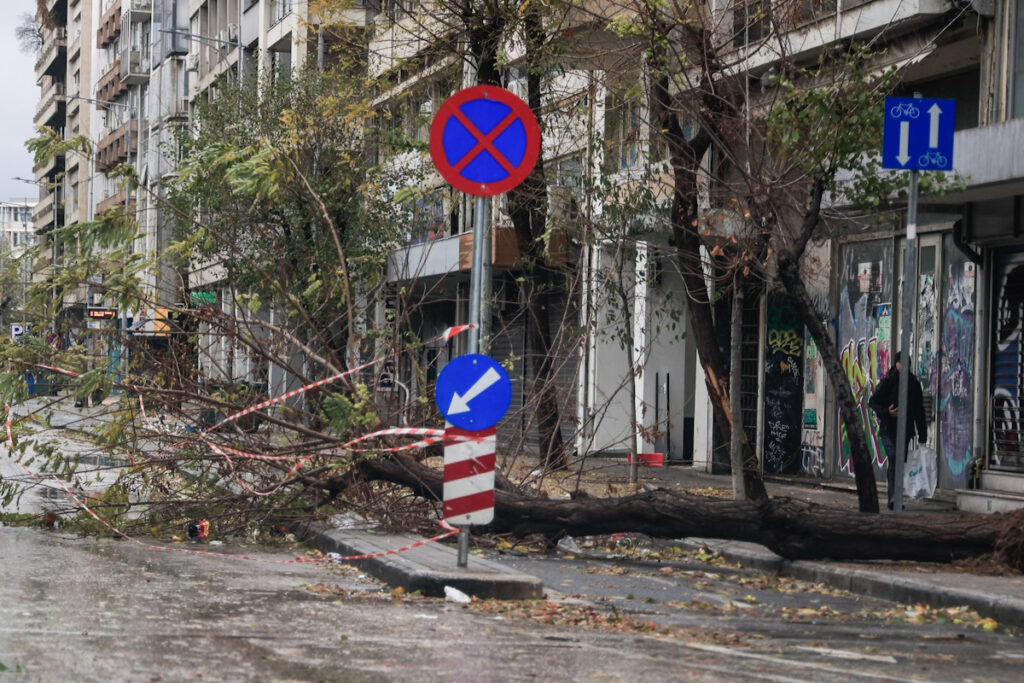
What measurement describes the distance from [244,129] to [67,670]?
96.6ft

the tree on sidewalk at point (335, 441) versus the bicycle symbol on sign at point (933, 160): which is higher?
the bicycle symbol on sign at point (933, 160)

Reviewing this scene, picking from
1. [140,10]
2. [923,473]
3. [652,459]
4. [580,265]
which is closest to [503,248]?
[652,459]

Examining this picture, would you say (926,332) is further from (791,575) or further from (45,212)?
(45,212)

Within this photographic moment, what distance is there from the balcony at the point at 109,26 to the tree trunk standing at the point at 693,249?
65338mm

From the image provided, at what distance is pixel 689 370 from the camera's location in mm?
27234

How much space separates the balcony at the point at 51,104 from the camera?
9750cm

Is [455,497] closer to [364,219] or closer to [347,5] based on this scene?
[347,5]

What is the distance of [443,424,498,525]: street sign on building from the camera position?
32.9 ft

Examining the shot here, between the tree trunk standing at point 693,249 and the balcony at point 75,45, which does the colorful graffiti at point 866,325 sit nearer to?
the tree trunk standing at point 693,249

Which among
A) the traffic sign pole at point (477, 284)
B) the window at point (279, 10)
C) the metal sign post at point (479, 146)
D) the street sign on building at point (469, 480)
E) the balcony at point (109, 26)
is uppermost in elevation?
the balcony at point (109, 26)

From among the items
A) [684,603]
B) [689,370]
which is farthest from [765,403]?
[684,603]

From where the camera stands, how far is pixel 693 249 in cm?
1788

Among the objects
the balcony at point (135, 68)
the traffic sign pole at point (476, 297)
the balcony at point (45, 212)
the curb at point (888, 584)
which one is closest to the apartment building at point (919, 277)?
the curb at point (888, 584)

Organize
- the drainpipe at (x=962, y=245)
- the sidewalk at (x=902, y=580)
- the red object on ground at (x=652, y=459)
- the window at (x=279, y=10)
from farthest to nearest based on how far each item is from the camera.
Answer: the window at (x=279, y=10) → the red object on ground at (x=652, y=459) → the drainpipe at (x=962, y=245) → the sidewalk at (x=902, y=580)
